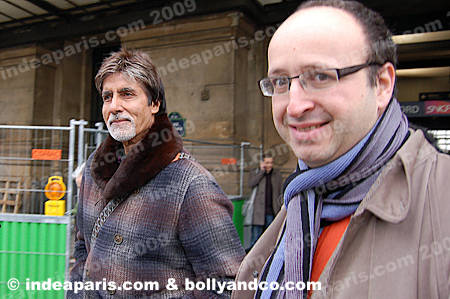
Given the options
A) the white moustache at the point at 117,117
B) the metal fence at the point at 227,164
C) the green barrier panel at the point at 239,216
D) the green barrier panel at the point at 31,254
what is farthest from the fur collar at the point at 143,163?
the metal fence at the point at 227,164

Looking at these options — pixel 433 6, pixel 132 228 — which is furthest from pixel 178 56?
pixel 132 228

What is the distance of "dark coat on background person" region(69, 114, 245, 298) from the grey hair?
0.29 m

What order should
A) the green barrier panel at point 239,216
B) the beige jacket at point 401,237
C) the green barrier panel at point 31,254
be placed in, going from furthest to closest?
the green barrier panel at point 239,216, the green barrier panel at point 31,254, the beige jacket at point 401,237

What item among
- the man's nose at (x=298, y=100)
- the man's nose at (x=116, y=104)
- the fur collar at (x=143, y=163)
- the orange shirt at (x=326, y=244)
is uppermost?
the man's nose at (x=116, y=104)

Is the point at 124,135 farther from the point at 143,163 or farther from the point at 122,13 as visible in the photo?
the point at 122,13

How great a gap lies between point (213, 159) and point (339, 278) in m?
6.89

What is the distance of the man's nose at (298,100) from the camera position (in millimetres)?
914

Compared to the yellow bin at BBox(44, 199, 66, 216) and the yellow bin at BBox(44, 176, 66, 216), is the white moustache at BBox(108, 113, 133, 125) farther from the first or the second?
the yellow bin at BBox(44, 199, 66, 216)

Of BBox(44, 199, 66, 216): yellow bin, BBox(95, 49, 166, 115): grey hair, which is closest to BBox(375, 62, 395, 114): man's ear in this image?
BBox(95, 49, 166, 115): grey hair

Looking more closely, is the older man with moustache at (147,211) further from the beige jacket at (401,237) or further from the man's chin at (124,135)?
the beige jacket at (401,237)

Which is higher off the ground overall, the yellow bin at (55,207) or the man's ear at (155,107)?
the man's ear at (155,107)

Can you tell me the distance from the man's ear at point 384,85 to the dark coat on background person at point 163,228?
104cm

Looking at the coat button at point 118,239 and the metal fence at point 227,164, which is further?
the metal fence at point 227,164

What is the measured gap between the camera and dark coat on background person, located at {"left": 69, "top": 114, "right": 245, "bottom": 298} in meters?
1.72
